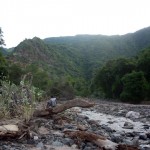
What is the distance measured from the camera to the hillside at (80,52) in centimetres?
8762

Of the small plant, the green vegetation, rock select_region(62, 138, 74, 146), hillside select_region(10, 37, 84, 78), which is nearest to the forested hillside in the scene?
hillside select_region(10, 37, 84, 78)

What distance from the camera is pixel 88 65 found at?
92688mm

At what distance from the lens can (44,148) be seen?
8.41 meters

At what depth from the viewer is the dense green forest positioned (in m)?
41.8

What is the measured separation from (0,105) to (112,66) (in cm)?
3976

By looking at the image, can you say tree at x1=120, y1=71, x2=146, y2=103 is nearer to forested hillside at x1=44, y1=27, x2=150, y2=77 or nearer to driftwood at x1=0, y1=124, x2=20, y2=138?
driftwood at x1=0, y1=124, x2=20, y2=138

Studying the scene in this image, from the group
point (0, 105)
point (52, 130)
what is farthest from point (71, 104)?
point (0, 105)

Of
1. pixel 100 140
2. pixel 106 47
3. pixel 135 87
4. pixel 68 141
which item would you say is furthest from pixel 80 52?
pixel 100 140

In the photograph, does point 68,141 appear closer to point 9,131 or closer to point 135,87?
point 9,131

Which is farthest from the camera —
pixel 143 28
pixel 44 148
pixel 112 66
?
pixel 143 28

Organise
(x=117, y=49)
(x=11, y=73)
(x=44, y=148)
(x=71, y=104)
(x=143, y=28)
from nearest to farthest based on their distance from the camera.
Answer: (x=44, y=148), (x=71, y=104), (x=11, y=73), (x=117, y=49), (x=143, y=28)

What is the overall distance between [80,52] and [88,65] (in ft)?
33.8

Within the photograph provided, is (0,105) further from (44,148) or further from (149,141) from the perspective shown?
(149,141)

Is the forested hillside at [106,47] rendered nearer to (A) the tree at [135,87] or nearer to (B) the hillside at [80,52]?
(B) the hillside at [80,52]
